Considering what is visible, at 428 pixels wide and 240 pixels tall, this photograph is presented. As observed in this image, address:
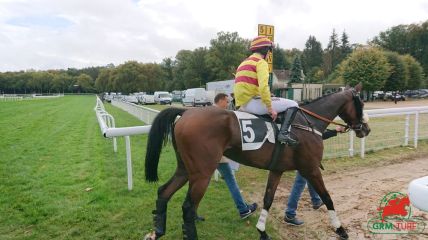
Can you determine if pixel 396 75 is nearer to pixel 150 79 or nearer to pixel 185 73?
pixel 185 73

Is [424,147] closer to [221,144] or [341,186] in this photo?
[341,186]

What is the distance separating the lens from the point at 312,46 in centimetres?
10000

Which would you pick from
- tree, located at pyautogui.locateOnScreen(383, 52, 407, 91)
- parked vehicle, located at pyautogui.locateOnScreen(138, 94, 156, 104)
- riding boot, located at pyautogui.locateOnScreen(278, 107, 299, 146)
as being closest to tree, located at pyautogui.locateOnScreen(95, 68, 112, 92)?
parked vehicle, located at pyautogui.locateOnScreen(138, 94, 156, 104)

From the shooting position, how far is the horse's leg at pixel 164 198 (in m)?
3.71

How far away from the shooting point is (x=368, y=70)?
4338 cm

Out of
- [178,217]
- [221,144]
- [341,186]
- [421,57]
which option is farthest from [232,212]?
[421,57]

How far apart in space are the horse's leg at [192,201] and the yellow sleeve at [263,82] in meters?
1.04

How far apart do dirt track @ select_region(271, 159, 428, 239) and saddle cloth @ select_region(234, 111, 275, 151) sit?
3.90ft

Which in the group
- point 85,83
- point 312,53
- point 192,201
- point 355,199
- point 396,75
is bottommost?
point 355,199

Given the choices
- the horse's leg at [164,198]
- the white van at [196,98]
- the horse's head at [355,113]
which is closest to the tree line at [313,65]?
the white van at [196,98]

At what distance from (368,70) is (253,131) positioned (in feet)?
147

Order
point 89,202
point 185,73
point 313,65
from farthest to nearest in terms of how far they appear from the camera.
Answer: point 313,65 < point 185,73 < point 89,202

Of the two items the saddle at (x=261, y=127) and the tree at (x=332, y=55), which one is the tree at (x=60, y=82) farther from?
the saddle at (x=261, y=127)

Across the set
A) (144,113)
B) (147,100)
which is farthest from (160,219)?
(147,100)
